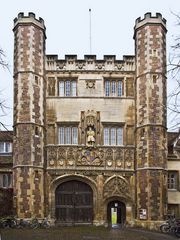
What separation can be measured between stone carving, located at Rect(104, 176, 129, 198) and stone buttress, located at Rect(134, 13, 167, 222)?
2.90ft

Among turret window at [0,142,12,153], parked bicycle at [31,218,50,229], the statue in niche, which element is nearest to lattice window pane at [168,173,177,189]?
the statue in niche

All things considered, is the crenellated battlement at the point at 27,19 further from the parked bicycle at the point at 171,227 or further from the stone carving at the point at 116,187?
the parked bicycle at the point at 171,227

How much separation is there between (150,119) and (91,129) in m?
3.71

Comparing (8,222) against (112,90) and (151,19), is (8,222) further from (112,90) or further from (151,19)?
(151,19)

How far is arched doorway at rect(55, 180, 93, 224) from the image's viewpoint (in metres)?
33.2

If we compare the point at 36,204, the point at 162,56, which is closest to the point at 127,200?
the point at 36,204

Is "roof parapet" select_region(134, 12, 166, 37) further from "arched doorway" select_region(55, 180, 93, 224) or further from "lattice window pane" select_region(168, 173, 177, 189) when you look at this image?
"arched doorway" select_region(55, 180, 93, 224)

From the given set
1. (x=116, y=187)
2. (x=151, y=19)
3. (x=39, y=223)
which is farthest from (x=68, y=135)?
(x=151, y=19)

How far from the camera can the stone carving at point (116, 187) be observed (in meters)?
33.1

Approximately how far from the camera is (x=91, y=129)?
3372 cm

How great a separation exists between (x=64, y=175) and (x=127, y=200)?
4.10m

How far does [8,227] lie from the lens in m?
30.3

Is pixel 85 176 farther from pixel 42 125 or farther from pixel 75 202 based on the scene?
pixel 42 125

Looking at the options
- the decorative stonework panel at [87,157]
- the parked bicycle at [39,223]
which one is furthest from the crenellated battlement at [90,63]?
the parked bicycle at [39,223]
